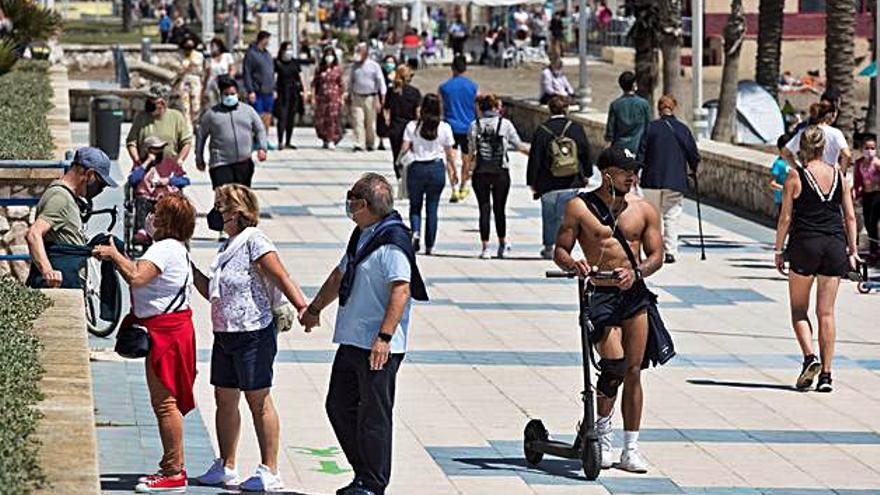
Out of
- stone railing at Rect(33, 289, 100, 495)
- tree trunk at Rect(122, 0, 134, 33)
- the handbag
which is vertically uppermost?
stone railing at Rect(33, 289, 100, 495)

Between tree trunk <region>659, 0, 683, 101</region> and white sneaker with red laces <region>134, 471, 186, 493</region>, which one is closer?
white sneaker with red laces <region>134, 471, 186, 493</region>

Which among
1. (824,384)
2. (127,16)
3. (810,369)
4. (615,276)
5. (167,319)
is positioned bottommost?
(127,16)

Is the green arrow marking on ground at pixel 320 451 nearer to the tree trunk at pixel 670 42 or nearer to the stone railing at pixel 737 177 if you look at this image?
the stone railing at pixel 737 177

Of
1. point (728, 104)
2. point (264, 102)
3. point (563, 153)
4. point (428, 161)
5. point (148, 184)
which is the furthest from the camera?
point (728, 104)

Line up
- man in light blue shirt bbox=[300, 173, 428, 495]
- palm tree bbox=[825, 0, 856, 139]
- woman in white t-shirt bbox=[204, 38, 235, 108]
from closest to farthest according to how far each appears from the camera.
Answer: man in light blue shirt bbox=[300, 173, 428, 495] < woman in white t-shirt bbox=[204, 38, 235, 108] < palm tree bbox=[825, 0, 856, 139]

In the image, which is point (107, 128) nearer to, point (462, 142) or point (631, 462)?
point (462, 142)

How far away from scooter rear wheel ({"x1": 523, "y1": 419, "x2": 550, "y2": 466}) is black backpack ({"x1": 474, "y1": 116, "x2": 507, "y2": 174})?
28.8 ft

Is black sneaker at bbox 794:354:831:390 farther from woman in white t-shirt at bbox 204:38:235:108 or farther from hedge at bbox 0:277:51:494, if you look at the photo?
woman in white t-shirt at bbox 204:38:235:108

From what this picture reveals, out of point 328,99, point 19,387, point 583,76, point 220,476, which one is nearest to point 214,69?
point 328,99

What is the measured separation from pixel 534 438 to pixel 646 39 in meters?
21.9

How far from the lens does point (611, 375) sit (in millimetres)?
10594

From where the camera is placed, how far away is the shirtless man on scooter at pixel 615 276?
10.6 m

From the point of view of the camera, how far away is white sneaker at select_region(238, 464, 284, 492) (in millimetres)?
9992

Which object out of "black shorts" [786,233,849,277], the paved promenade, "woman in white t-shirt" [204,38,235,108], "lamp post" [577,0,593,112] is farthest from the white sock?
"lamp post" [577,0,593,112]
